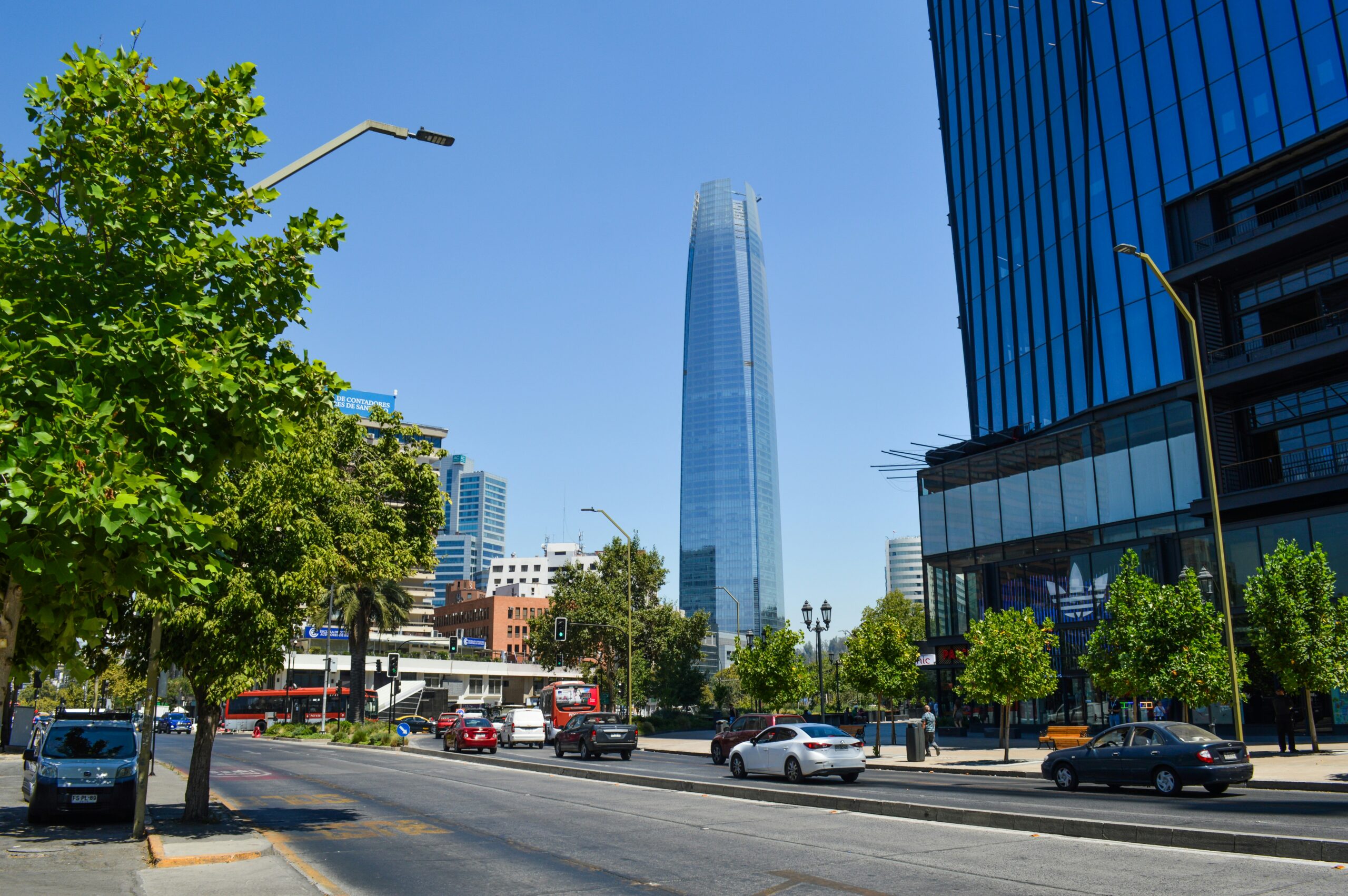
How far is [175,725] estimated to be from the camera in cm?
7812

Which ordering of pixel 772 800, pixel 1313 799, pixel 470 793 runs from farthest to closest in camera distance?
pixel 470 793 → pixel 772 800 → pixel 1313 799

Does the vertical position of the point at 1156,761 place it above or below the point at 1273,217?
below

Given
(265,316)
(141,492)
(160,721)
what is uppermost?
(265,316)

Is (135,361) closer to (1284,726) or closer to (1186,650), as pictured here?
(1186,650)

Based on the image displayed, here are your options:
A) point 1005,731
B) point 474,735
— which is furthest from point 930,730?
point 474,735

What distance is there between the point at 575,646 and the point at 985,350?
1588 inches

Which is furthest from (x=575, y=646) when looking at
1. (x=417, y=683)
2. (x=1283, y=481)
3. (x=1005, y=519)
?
(x=1283, y=481)

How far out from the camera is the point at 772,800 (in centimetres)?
1933

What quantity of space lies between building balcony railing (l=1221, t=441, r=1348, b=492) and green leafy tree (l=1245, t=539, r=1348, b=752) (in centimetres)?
737

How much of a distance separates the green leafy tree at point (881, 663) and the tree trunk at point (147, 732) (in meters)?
26.1

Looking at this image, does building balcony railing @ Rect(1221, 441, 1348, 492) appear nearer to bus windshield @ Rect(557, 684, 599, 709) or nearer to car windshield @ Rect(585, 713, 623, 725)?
car windshield @ Rect(585, 713, 623, 725)

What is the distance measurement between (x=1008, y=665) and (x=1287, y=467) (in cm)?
1632

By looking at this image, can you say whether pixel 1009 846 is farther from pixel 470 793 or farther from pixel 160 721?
pixel 160 721

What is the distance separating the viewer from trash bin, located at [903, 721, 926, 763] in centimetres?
3097
